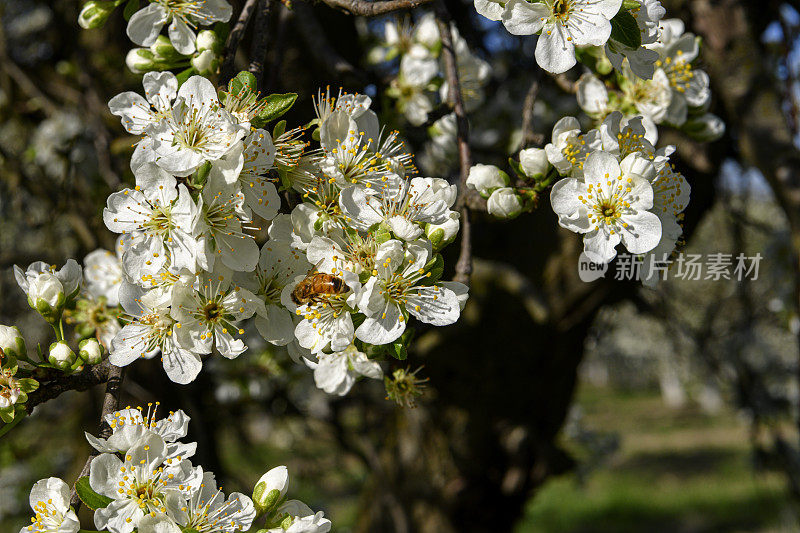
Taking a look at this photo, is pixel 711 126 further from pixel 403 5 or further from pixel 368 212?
pixel 368 212

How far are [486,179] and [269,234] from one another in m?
0.40

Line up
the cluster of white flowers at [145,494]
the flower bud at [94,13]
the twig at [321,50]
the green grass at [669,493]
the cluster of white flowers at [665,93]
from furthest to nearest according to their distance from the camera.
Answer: the green grass at [669,493]
the twig at [321,50]
the cluster of white flowers at [665,93]
the flower bud at [94,13]
the cluster of white flowers at [145,494]

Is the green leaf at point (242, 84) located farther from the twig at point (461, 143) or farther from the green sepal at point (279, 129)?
the twig at point (461, 143)

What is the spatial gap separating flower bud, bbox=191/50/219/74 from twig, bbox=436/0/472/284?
476mm

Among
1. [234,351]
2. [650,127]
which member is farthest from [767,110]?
[234,351]

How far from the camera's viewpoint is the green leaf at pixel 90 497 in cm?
98

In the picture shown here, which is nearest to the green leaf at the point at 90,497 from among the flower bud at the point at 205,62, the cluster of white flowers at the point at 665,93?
the flower bud at the point at 205,62

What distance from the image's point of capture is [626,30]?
107 centimetres

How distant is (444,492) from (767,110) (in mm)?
1983

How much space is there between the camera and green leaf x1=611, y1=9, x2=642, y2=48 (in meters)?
1.06

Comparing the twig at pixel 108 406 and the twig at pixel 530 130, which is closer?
the twig at pixel 108 406

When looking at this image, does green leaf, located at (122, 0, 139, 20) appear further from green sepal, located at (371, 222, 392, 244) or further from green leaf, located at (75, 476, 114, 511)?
green leaf, located at (75, 476, 114, 511)

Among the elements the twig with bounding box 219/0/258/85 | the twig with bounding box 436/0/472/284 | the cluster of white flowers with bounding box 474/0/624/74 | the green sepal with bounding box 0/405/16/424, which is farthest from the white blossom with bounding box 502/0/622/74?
the green sepal with bounding box 0/405/16/424

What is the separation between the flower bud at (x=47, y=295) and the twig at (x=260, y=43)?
19.7 inches
